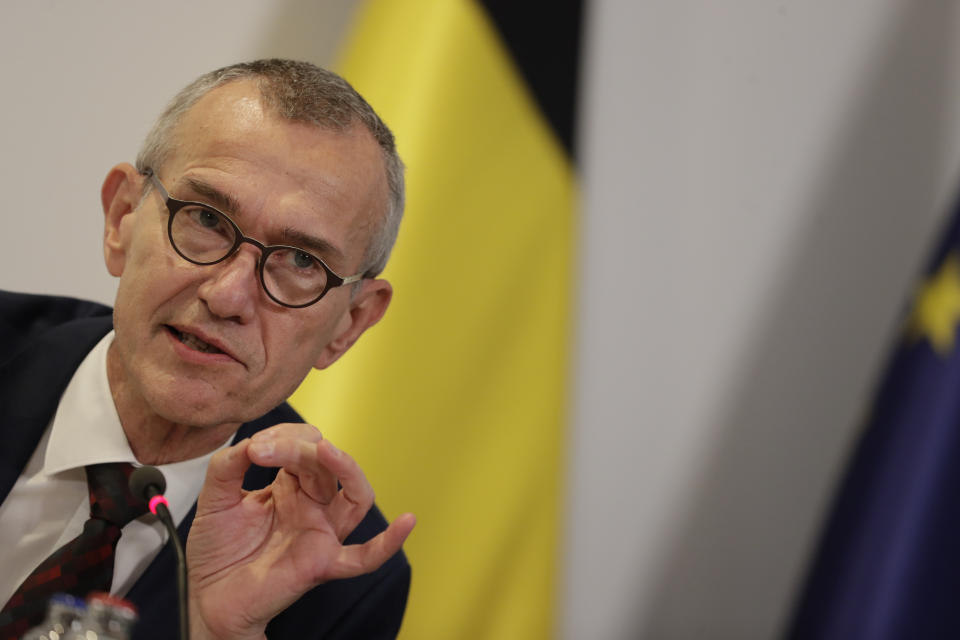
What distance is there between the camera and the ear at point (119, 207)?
84 centimetres

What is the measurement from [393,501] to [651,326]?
0.83 meters

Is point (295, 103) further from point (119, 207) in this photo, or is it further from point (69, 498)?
point (69, 498)

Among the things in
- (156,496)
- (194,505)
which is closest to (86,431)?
(194,505)

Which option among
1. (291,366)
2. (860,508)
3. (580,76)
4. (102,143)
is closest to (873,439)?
(860,508)

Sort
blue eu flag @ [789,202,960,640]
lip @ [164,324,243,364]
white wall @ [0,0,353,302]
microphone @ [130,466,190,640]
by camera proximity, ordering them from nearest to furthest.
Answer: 1. microphone @ [130,466,190,640]
2. lip @ [164,324,243,364]
3. white wall @ [0,0,353,302]
4. blue eu flag @ [789,202,960,640]

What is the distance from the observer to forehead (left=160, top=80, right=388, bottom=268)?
76cm

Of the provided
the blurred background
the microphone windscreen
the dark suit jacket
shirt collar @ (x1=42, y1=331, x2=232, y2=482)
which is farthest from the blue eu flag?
the microphone windscreen

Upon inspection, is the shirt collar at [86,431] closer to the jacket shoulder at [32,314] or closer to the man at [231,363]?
the man at [231,363]

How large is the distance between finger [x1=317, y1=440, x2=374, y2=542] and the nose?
130 millimetres

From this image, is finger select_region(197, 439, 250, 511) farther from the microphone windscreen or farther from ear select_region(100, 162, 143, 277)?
ear select_region(100, 162, 143, 277)

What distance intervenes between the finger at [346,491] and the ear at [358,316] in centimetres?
15

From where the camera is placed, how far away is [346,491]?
762 mm

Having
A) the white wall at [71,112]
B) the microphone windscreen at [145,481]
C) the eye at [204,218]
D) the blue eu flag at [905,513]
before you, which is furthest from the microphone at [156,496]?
the blue eu flag at [905,513]

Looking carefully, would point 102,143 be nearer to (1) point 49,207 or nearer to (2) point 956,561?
Answer: (1) point 49,207
